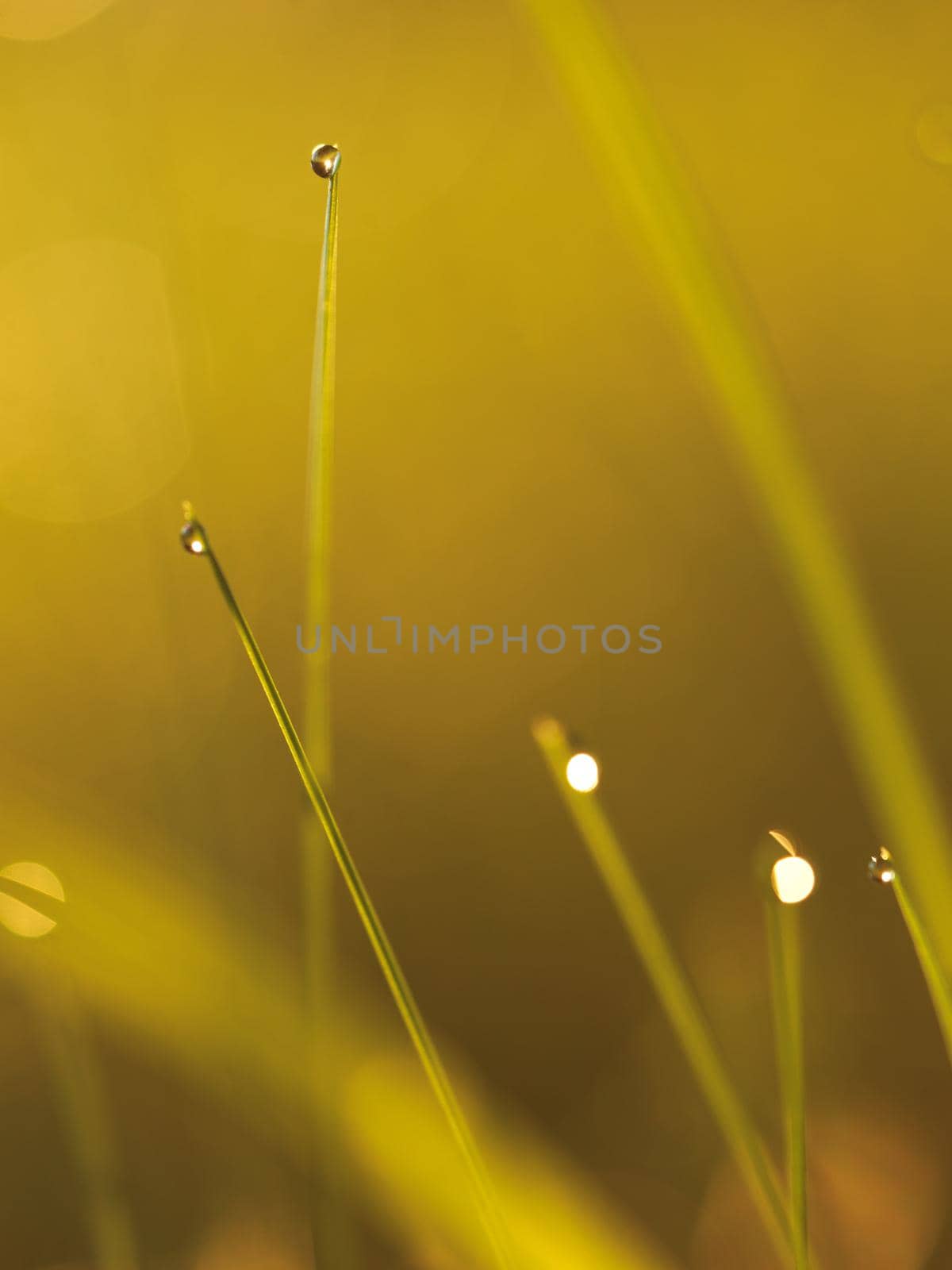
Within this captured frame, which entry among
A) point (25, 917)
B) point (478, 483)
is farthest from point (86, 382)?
point (25, 917)

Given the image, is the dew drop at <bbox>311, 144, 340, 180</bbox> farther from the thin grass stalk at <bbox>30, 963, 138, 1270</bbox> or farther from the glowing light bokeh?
the glowing light bokeh

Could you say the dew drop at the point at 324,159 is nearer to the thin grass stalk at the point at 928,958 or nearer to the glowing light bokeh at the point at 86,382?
the thin grass stalk at the point at 928,958

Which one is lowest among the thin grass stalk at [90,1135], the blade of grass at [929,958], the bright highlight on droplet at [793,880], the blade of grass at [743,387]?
the thin grass stalk at [90,1135]

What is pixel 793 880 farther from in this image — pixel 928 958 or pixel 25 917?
pixel 25 917

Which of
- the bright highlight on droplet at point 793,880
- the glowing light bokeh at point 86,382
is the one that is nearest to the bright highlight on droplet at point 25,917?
the bright highlight on droplet at point 793,880

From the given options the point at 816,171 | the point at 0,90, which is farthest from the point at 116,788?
the point at 816,171

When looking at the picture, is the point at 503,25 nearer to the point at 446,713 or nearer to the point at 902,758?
the point at 446,713
